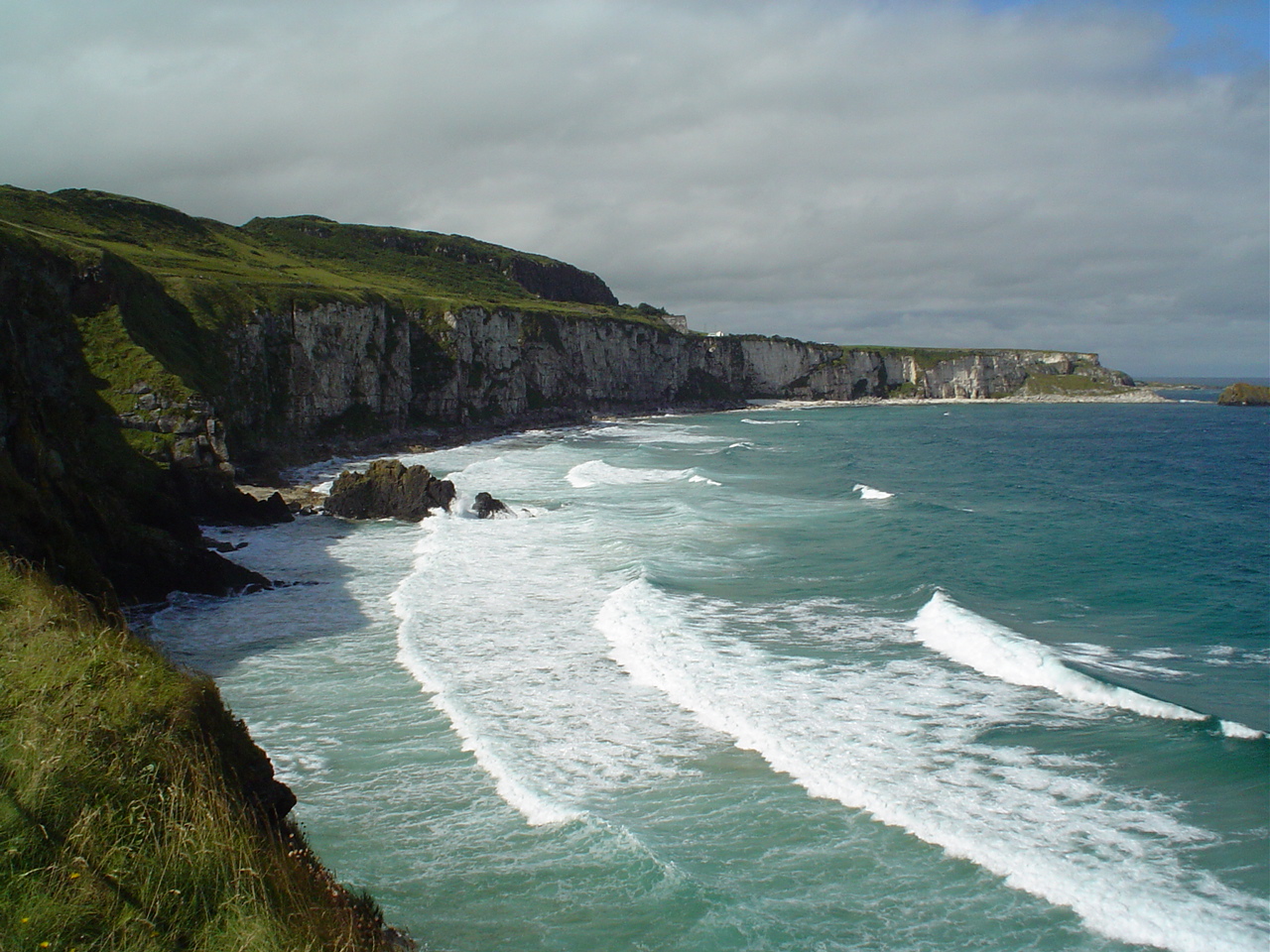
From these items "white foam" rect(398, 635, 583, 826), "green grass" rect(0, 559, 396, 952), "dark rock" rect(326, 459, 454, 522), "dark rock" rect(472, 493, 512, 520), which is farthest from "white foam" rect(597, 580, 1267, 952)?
"dark rock" rect(326, 459, 454, 522)

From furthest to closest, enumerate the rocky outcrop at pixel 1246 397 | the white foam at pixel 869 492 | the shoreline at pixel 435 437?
the rocky outcrop at pixel 1246 397, the shoreline at pixel 435 437, the white foam at pixel 869 492

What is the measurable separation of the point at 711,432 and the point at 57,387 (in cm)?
6349

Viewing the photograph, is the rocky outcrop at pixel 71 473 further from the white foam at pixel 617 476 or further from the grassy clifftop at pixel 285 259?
the white foam at pixel 617 476

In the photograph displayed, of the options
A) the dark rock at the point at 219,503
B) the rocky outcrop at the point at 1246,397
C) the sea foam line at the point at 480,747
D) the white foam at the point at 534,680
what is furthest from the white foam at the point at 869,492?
the rocky outcrop at the point at 1246,397

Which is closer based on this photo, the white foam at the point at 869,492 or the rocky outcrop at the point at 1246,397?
the white foam at the point at 869,492

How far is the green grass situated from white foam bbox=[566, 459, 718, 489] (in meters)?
36.4

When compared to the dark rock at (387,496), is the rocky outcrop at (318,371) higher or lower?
higher

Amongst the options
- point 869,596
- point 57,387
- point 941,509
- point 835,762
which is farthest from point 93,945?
point 941,509

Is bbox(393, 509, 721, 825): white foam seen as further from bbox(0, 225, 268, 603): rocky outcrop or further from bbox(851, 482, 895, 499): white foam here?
bbox(851, 482, 895, 499): white foam

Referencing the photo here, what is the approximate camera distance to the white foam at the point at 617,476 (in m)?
44.6

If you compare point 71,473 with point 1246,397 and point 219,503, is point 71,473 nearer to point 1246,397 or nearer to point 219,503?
point 219,503

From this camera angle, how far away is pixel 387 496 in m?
35.2

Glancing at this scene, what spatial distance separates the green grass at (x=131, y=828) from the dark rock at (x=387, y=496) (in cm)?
2804

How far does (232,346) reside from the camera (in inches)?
1943
